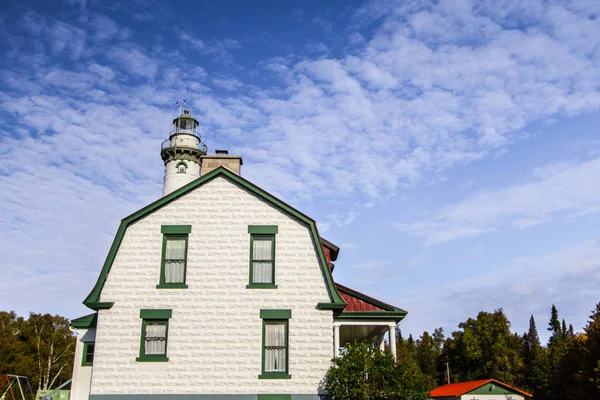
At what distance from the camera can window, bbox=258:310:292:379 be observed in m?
19.1

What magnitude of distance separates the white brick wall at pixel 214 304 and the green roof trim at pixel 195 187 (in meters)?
0.19

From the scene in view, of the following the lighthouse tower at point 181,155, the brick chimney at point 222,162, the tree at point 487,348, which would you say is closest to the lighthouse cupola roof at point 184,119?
the lighthouse tower at point 181,155

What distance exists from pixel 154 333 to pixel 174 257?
8.95ft

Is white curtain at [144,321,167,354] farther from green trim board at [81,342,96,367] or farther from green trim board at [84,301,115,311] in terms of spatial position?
green trim board at [81,342,96,367]

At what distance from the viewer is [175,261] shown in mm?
20141

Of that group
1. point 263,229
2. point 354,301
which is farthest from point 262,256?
point 354,301

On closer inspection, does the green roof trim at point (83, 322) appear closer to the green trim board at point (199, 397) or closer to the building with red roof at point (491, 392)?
the green trim board at point (199, 397)

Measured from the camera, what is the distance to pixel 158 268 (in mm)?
20047

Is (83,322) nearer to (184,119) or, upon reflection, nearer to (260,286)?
(260,286)

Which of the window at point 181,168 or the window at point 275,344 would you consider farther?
the window at point 181,168

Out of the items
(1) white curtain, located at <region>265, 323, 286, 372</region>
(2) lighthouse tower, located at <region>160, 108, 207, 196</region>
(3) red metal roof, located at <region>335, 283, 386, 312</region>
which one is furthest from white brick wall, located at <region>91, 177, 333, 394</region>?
(2) lighthouse tower, located at <region>160, 108, 207, 196</region>

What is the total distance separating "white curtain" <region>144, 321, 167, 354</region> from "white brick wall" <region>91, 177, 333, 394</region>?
1.00ft

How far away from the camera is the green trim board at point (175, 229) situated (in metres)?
20.4

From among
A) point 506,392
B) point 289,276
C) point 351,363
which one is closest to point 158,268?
point 289,276
